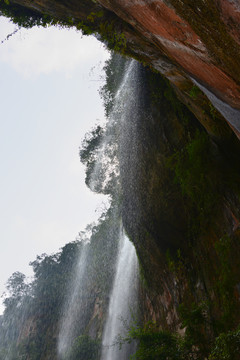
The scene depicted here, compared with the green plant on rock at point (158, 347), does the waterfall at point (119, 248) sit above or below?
above

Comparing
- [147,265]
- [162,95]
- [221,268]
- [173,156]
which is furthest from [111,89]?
[221,268]

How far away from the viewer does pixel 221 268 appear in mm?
6777

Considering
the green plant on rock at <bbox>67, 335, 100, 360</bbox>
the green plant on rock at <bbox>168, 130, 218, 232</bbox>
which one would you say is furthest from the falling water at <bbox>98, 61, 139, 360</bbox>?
the green plant on rock at <bbox>168, 130, 218, 232</bbox>

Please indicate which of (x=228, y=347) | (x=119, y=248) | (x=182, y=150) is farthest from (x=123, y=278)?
(x=228, y=347)

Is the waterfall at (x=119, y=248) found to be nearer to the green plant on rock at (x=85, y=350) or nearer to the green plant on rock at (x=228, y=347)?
the green plant on rock at (x=85, y=350)

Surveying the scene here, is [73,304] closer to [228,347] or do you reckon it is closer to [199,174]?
[199,174]

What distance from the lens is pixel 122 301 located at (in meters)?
17.4

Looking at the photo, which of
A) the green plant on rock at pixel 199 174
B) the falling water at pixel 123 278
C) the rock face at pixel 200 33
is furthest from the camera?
the falling water at pixel 123 278

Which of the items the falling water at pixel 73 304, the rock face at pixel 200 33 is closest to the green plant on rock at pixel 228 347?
the rock face at pixel 200 33

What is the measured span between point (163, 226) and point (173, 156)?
2.43m

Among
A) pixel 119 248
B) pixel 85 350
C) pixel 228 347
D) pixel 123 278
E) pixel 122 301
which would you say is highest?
pixel 119 248

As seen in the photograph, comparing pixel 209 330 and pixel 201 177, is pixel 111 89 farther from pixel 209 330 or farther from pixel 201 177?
pixel 209 330

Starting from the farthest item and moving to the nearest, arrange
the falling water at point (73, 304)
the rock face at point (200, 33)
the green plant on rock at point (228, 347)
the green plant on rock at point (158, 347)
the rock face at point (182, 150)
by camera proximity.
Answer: the falling water at point (73, 304) < the green plant on rock at point (158, 347) < the green plant on rock at point (228, 347) < the rock face at point (182, 150) < the rock face at point (200, 33)

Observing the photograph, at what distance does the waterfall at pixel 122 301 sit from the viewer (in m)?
16.0
